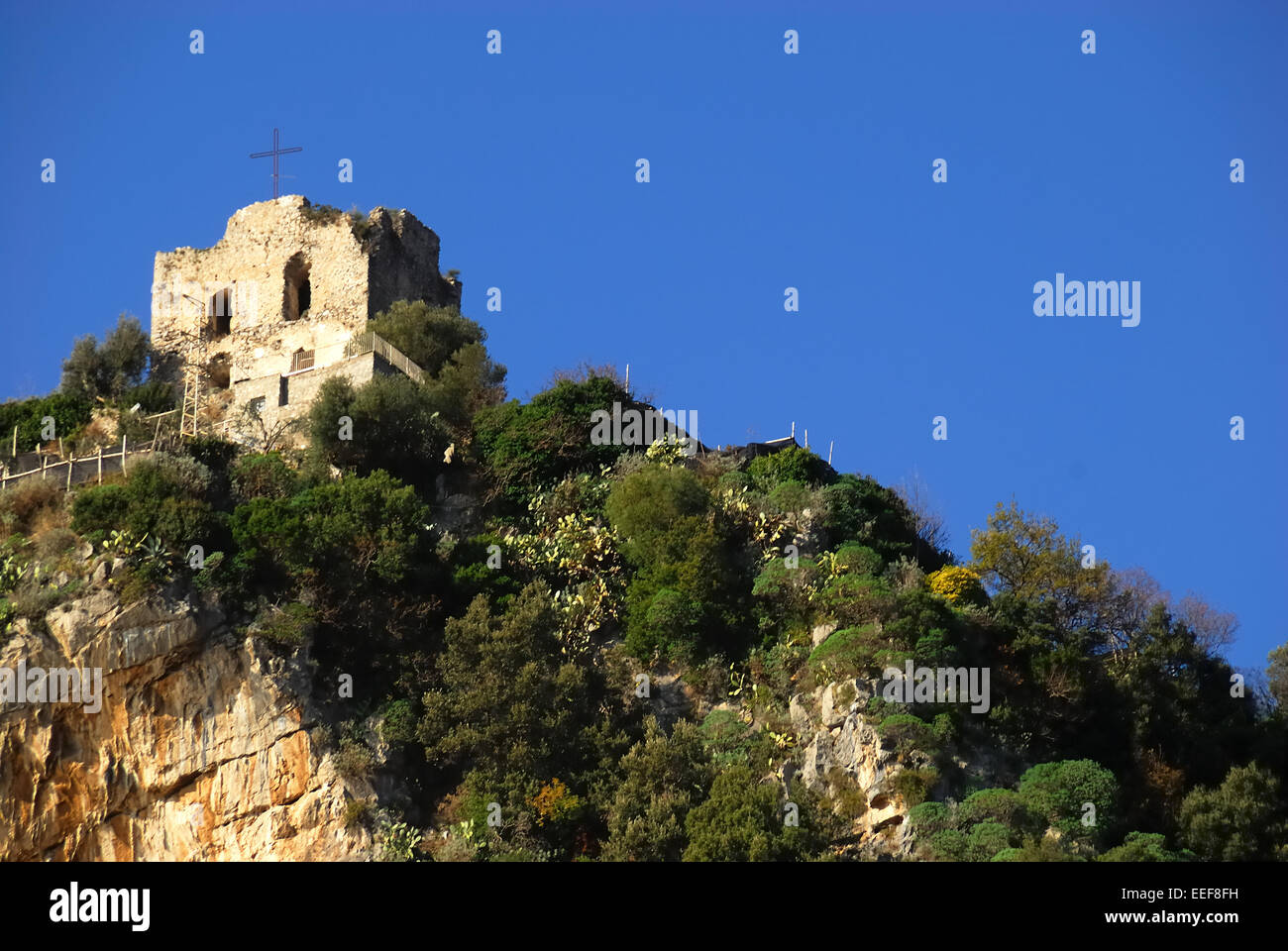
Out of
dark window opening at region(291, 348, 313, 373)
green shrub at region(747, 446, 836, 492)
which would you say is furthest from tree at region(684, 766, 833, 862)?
dark window opening at region(291, 348, 313, 373)

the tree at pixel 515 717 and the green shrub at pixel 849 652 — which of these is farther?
the green shrub at pixel 849 652

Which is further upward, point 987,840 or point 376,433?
point 376,433

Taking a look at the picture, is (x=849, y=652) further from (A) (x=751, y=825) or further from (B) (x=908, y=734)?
(A) (x=751, y=825)

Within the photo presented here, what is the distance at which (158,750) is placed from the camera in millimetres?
35656

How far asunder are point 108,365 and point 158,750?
59.0ft

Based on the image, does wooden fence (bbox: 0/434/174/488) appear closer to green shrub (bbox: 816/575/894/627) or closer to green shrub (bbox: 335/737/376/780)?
green shrub (bbox: 335/737/376/780)

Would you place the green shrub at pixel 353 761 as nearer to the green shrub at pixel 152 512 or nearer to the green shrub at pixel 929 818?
the green shrub at pixel 152 512

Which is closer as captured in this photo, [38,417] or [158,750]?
[158,750]

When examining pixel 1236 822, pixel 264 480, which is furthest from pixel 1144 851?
pixel 264 480

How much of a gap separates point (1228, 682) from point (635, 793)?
1335 centimetres

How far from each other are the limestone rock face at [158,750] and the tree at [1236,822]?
1397 centimetres

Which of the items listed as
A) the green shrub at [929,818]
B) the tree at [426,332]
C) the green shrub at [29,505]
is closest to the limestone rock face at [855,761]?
the green shrub at [929,818]

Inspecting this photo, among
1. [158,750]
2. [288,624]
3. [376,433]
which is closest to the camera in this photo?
[158,750]

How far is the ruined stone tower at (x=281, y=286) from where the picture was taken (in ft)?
169
